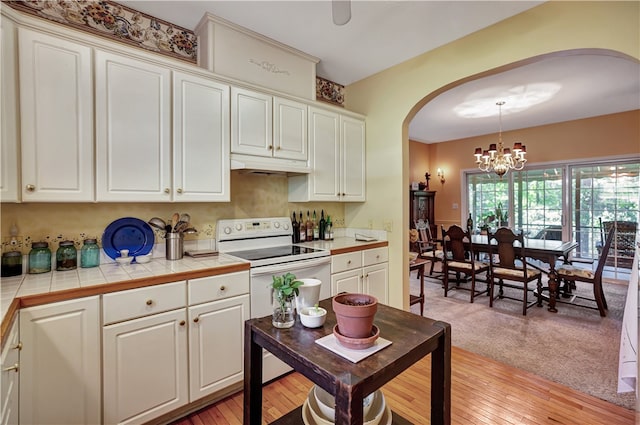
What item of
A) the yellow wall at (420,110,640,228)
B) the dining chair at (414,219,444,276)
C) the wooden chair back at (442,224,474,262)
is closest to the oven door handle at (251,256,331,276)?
the wooden chair back at (442,224,474,262)

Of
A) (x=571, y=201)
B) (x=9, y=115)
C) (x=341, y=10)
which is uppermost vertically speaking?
(x=341, y=10)

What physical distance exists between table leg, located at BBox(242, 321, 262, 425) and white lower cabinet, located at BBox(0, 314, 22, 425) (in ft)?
2.71

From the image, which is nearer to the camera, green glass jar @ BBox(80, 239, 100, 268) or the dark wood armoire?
green glass jar @ BBox(80, 239, 100, 268)

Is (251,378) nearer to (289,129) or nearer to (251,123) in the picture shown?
(251,123)

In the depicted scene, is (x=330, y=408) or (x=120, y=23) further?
(x=120, y=23)

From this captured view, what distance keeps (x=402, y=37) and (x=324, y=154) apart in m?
1.17

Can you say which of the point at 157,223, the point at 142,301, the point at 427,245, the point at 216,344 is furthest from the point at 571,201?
the point at 142,301

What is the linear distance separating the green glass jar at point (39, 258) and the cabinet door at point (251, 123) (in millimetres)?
1272

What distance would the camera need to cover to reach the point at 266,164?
95.1 inches

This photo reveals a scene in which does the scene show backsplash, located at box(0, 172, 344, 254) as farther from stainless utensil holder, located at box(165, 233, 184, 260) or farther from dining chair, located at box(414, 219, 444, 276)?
dining chair, located at box(414, 219, 444, 276)

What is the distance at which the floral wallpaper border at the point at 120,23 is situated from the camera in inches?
73.8

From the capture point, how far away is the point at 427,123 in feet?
17.7

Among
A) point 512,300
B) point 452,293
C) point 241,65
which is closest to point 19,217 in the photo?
point 241,65

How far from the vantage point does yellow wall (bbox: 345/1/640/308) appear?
1816mm
